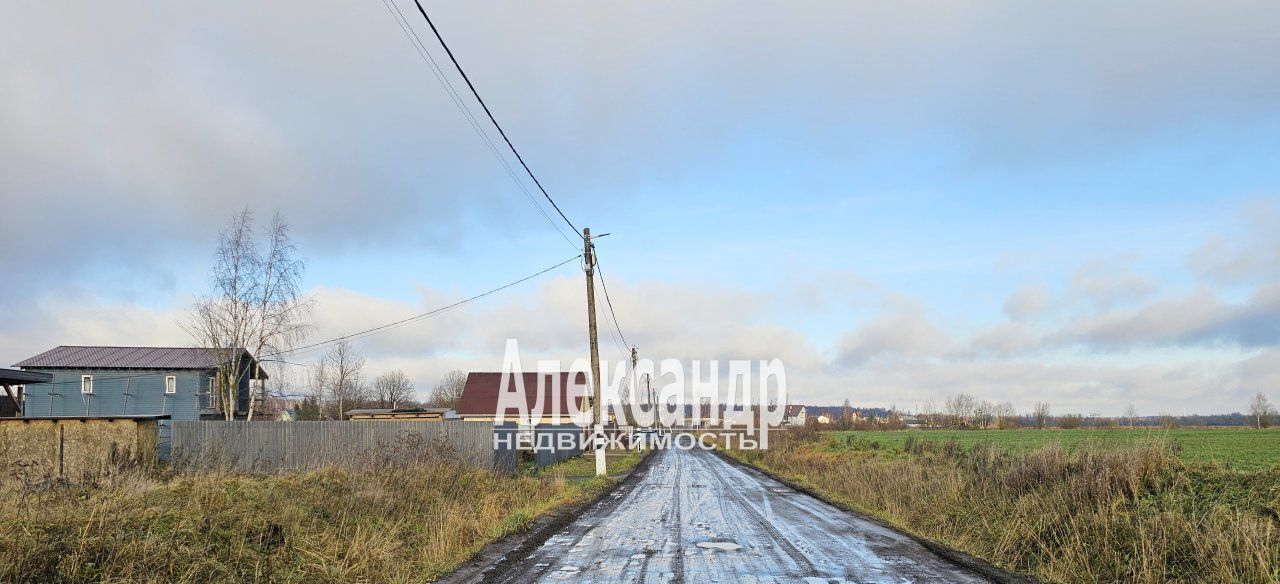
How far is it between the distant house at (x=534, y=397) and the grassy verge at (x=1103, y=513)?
45706 millimetres

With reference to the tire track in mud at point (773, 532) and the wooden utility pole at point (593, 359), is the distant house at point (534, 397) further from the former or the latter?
the tire track in mud at point (773, 532)

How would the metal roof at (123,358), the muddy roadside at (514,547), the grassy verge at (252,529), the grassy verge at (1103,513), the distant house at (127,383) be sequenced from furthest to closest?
the metal roof at (123,358), the distant house at (127,383), the muddy roadside at (514,547), the grassy verge at (1103,513), the grassy verge at (252,529)

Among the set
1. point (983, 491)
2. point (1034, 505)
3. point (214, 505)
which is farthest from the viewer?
point (983, 491)

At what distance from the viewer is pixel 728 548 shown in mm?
9609

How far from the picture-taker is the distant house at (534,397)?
5894 cm

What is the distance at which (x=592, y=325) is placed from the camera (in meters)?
23.8

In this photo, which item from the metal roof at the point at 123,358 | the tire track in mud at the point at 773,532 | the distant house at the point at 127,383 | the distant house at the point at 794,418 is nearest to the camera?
the tire track in mud at the point at 773,532

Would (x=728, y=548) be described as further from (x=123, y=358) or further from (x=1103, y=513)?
(x=123, y=358)

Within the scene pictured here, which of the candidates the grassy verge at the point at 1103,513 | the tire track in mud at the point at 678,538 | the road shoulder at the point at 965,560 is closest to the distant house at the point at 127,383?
the tire track in mud at the point at 678,538

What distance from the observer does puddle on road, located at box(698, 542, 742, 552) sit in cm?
953

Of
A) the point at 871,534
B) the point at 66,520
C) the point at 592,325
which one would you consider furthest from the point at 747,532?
the point at 592,325

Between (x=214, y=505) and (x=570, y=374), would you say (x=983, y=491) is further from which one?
(x=570, y=374)

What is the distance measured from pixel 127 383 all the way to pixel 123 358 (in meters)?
1.57

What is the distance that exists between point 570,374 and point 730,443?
14.9 metres
